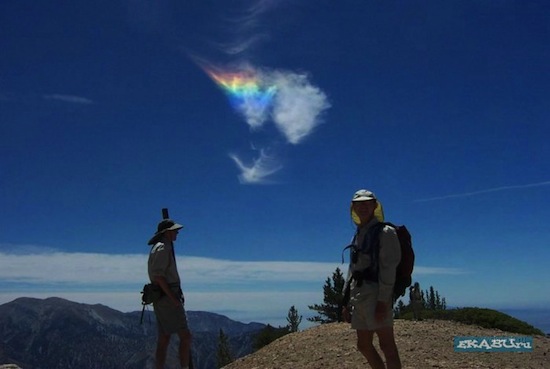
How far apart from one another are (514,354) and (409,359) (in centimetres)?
287

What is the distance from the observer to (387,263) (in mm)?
5980

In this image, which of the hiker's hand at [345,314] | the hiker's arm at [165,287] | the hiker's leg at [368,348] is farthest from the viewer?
the hiker's arm at [165,287]

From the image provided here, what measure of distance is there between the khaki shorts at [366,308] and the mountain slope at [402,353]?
4.08m

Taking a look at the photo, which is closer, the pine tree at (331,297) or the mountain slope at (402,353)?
the mountain slope at (402,353)

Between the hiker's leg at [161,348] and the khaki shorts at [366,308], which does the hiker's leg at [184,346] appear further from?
the khaki shorts at [366,308]

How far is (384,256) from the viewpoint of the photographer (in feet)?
19.6

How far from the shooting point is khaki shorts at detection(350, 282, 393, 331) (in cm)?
600

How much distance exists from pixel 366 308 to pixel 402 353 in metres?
5.64

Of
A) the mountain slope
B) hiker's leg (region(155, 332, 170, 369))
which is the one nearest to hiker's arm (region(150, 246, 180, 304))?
hiker's leg (region(155, 332, 170, 369))

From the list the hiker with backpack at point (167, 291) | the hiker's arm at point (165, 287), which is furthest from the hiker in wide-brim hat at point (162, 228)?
the hiker's arm at point (165, 287)

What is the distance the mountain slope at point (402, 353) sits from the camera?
10312 mm

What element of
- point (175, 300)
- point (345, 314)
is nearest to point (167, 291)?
point (175, 300)

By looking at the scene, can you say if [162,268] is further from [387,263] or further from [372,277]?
[387,263]

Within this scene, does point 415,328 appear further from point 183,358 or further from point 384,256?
point 384,256
